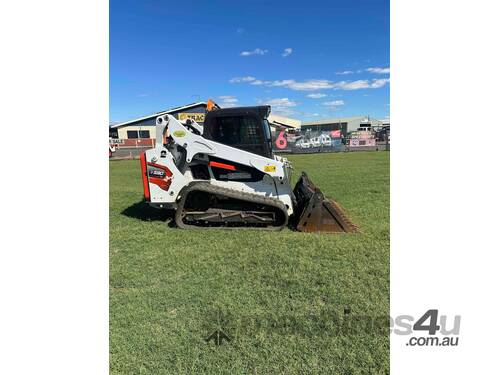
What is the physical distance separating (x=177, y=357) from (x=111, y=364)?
507mm

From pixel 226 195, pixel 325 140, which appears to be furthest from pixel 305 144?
pixel 226 195

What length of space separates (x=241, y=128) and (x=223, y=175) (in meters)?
0.92

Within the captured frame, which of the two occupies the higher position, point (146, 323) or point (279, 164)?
point (279, 164)

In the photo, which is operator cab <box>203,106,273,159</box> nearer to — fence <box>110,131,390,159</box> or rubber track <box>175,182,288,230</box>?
rubber track <box>175,182,288,230</box>

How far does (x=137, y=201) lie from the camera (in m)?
7.66

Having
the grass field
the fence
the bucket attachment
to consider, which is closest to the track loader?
the bucket attachment

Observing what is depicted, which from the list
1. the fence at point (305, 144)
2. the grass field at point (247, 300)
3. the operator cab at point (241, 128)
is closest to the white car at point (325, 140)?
the fence at point (305, 144)

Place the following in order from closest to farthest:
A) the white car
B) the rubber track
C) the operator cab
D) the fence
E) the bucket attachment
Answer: the bucket attachment, the rubber track, the operator cab, the fence, the white car

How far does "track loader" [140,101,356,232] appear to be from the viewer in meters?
5.19

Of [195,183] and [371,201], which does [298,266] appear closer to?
[195,183]

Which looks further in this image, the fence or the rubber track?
the fence

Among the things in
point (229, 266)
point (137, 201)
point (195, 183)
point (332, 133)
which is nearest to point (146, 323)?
point (229, 266)

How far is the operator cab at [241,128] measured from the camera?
5.32 meters

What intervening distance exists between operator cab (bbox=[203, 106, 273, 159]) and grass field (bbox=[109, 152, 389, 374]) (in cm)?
159
